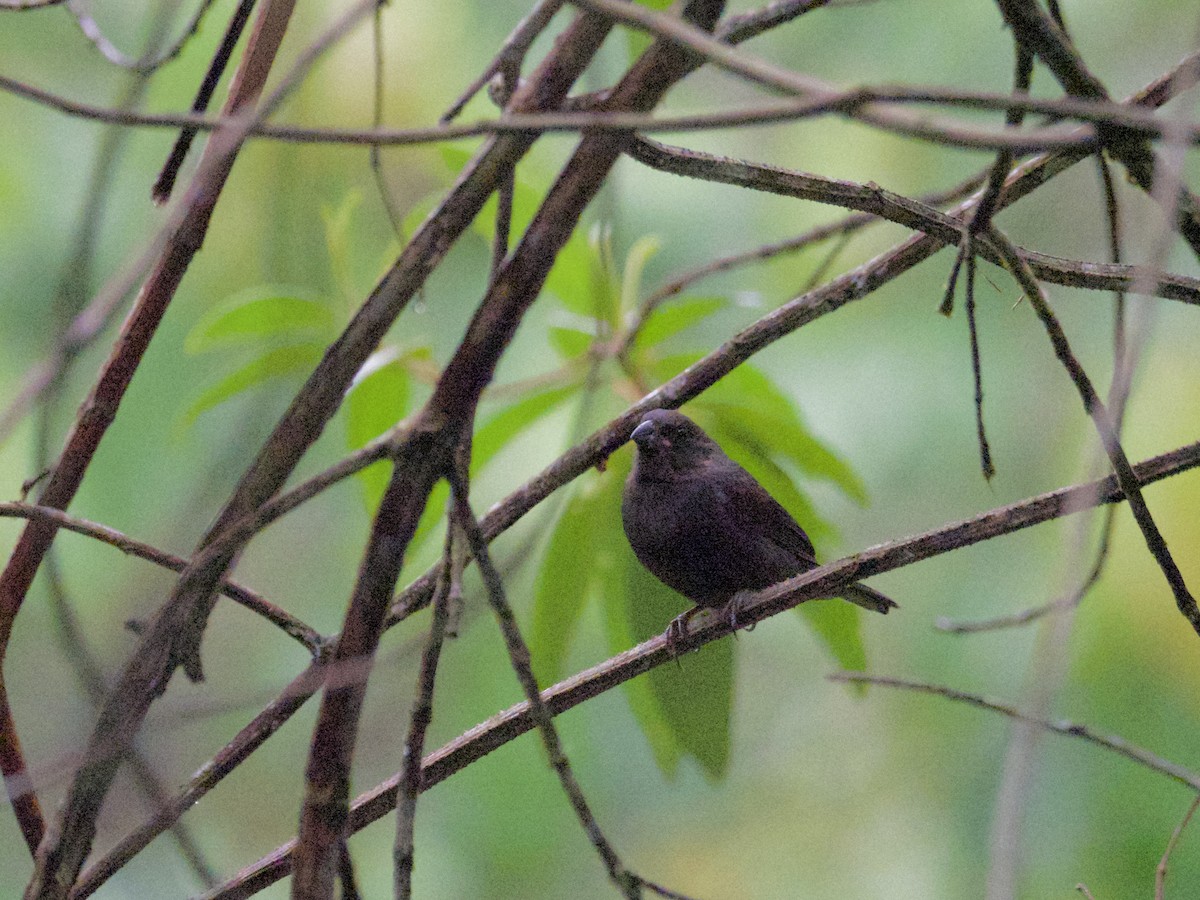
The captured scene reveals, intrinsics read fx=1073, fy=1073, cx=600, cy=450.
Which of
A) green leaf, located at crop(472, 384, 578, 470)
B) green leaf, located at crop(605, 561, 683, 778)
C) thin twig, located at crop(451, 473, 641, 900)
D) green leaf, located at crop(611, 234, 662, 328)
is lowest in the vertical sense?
thin twig, located at crop(451, 473, 641, 900)

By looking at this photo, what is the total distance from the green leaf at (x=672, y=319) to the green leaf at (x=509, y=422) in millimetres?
147

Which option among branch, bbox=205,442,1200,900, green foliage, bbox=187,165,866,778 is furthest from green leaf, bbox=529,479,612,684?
branch, bbox=205,442,1200,900

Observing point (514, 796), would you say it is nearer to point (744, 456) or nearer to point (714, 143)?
point (744, 456)

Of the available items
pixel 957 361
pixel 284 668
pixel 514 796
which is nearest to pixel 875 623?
pixel 957 361

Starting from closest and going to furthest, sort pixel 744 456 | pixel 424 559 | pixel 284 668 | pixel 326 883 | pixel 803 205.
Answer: pixel 326 883
pixel 744 456
pixel 424 559
pixel 284 668
pixel 803 205

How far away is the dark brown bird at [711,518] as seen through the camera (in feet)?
6.59

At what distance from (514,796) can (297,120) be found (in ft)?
4.75

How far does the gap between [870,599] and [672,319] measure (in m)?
0.66

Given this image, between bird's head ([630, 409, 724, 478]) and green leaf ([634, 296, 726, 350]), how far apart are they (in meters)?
0.35

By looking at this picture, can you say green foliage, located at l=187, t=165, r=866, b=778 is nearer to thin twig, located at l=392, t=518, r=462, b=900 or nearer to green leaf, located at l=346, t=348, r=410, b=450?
green leaf, located at l=346, t=348, r=410, b=450

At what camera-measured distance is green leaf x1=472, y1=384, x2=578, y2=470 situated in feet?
5.50

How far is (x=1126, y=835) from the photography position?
5.94 feet

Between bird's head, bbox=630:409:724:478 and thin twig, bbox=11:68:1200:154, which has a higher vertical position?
bird's head, bbox=630:409:724:478

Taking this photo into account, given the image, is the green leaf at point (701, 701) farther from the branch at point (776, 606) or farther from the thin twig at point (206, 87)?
the thin twig at point (206, 87)
